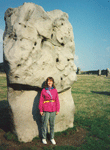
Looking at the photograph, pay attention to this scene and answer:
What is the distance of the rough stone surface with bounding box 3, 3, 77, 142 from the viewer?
10.3 ft

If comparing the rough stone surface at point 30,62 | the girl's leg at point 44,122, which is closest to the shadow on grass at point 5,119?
the rough stone surface at point 30,62

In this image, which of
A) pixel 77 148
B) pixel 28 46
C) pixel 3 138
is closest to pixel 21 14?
pixel 28 46

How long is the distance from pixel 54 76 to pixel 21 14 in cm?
181

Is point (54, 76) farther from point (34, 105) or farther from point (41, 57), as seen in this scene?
point (34, 105)

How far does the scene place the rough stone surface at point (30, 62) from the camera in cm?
313

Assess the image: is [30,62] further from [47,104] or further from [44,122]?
[44,122]

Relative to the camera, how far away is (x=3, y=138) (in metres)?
3.34

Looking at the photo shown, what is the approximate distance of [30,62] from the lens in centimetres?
322

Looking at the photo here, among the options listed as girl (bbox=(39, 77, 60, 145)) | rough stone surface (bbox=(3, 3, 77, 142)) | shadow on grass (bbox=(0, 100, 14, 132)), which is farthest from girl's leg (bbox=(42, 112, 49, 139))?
shadow on grass (bbox=(0, 100, 14, 132))

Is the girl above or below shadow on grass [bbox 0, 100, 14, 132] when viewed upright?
above

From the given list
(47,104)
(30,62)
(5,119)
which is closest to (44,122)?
(47,104)

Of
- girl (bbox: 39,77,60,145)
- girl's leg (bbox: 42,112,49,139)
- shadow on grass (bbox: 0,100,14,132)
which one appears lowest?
shadow on grass (bbox: 0,100,14,132)

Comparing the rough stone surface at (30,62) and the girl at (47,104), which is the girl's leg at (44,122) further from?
the rough stone surface at (30,62)

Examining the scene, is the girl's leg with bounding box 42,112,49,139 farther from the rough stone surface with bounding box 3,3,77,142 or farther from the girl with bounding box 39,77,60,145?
the rough stone surface with bounding box 3,3,77,142
